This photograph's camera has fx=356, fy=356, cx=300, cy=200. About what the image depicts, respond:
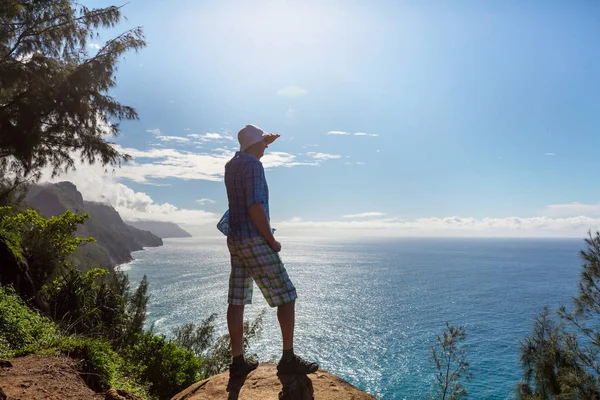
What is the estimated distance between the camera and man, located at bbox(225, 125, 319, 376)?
135 inches

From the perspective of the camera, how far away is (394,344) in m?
47.3

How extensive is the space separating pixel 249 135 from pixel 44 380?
3119 mm

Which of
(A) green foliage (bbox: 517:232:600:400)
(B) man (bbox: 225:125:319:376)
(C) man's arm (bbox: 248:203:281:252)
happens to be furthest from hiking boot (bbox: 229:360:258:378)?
(A) green foliage (bbox: 517:232:600:400)

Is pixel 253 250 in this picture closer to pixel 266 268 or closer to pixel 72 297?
pixel 266 268

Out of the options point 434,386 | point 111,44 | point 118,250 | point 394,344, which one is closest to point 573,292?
point 394,344

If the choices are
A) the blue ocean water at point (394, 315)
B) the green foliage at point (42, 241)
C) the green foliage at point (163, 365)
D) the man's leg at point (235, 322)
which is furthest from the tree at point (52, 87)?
the blue ocean water at point (394, 315)

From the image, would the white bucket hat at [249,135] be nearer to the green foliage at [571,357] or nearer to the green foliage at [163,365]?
the green foliage at [163,365]

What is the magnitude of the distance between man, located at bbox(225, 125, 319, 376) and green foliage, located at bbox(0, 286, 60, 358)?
8.87ft

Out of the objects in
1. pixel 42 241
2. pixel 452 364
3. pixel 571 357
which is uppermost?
pixel 42 241

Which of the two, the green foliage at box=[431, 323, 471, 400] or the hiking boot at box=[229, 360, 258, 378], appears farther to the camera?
the green foliage at box=[431, 323, 471, 400]

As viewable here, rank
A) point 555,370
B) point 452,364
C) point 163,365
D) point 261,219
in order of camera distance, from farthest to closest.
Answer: point 452,364
point 555,370
point 163,365
point 261,219

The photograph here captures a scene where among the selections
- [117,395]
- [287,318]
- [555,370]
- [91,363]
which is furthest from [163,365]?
[555,370]

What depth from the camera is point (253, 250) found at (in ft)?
11.3

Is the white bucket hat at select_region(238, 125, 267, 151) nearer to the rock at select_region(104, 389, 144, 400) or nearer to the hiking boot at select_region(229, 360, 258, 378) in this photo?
the hiking boot at select_region(229, 360, 258, 378)
